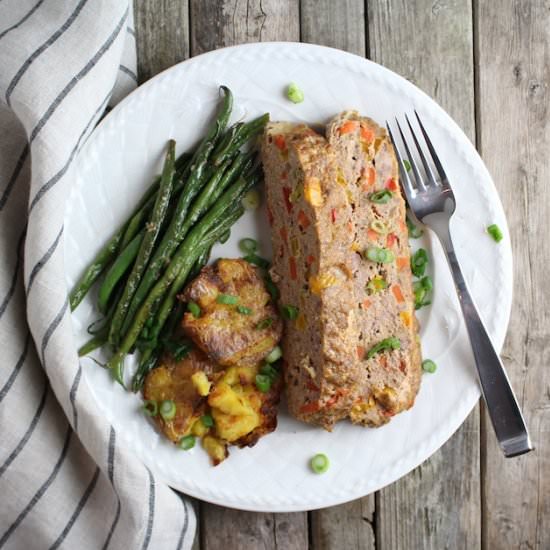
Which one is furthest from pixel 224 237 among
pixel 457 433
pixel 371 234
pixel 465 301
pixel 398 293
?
pixel 457 433

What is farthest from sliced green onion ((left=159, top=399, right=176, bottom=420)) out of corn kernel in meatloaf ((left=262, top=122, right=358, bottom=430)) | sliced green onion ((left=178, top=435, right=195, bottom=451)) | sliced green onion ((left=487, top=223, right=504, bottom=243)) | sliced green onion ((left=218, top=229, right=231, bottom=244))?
sliced green onion ((left=487, top=223, right=504, bottom=243))

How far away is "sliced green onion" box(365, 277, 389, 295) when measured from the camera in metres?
4.23

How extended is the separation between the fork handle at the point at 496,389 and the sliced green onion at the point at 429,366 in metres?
0.28

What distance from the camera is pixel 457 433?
16.2 feet

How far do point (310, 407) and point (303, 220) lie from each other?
1151mm

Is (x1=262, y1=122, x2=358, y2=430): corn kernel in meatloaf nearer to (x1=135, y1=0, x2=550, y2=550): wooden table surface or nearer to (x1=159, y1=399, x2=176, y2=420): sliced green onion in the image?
(x1=159, y1=399, x2=176, y2=420): sliced green onion

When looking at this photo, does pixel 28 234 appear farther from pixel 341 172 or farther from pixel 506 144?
pixel 506 144

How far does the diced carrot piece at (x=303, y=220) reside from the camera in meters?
4.13

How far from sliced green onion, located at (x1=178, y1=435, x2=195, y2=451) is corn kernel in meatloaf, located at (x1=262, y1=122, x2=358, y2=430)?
703 mm

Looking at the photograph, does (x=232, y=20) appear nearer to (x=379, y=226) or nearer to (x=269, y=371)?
(x=379, y=226)

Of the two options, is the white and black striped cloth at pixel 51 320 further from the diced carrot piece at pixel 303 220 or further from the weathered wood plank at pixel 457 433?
the weathered wood plank at pixel 457 433

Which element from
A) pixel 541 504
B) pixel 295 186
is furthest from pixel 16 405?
pixel 541 504

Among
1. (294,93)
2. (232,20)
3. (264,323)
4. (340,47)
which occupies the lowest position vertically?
(264,323)

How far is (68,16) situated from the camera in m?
4.14
